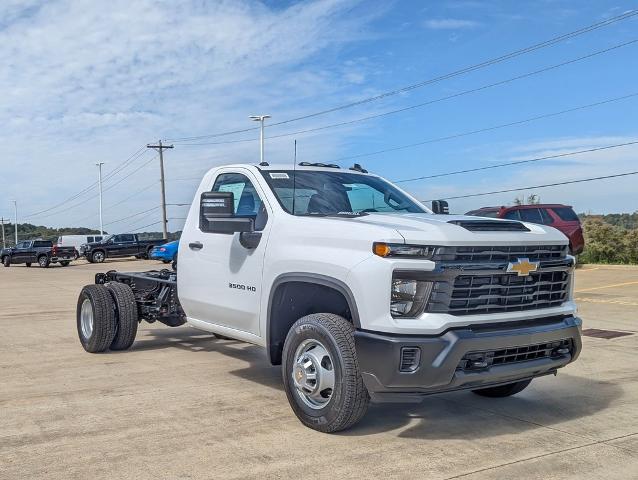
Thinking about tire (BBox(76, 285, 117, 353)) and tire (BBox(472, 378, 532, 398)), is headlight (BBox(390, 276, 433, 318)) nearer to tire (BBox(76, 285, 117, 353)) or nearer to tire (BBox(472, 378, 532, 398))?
tire (BBox(472, 378, 532, 398))

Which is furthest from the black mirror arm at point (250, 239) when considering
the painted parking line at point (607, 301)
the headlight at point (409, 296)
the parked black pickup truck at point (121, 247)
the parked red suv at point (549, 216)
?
the parked black pickup truck at point (121, 247)

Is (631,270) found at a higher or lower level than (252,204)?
lower

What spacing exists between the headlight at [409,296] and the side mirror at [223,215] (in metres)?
1.57

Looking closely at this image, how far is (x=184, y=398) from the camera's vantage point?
6039 millimetres

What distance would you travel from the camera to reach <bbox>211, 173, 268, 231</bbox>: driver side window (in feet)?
19.1

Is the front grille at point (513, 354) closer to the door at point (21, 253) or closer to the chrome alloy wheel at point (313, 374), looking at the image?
the chrome alloy wheel at point (313, 374)

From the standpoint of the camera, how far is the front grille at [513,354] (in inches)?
179

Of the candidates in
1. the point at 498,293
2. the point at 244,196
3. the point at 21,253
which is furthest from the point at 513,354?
the point at 21,253

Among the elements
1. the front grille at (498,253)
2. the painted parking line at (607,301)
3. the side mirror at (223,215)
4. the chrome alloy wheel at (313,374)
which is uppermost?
the side mirror at (223,215)

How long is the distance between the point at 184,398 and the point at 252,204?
182cm

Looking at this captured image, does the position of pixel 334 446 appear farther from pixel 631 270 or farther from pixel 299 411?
pixel 631 270

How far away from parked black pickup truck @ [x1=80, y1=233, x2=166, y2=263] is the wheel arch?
38578mm

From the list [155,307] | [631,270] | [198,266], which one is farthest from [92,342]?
[631,270]

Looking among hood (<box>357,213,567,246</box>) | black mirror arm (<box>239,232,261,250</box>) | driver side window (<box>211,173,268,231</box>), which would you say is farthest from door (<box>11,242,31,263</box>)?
hood (<box>357,213,567,246</box>)
